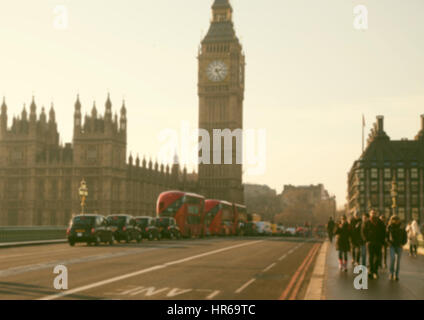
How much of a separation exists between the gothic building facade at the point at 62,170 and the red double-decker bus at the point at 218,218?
2122 cm

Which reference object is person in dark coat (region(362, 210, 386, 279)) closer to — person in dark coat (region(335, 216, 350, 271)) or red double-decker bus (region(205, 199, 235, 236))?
person in dark coat (region(335, 216, 350, 271))

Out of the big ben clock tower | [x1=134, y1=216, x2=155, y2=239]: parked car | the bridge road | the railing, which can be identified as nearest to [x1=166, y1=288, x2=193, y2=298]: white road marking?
the bridge road

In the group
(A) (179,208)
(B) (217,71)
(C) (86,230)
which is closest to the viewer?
(C) (86,230)

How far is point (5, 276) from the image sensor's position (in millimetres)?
17594

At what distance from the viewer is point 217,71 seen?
135375 millimetres

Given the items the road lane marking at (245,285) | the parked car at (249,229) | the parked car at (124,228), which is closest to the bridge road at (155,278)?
the road lane marking at (245,285)

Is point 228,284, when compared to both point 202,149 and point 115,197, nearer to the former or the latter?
point 115,197

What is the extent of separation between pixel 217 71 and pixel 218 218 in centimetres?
7210

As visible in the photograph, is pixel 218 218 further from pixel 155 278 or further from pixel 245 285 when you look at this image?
pixel 245 285

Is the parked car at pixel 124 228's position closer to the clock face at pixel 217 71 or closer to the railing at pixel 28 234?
the railing at pixel 28 234

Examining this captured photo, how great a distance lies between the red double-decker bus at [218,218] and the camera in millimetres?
65281

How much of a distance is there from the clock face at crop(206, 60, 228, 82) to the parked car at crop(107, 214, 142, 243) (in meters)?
93.9

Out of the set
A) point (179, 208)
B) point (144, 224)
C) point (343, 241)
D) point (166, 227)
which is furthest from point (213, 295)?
point (179, 208)

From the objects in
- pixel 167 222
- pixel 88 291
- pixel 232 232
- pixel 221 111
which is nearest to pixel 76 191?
pixel 232 232
